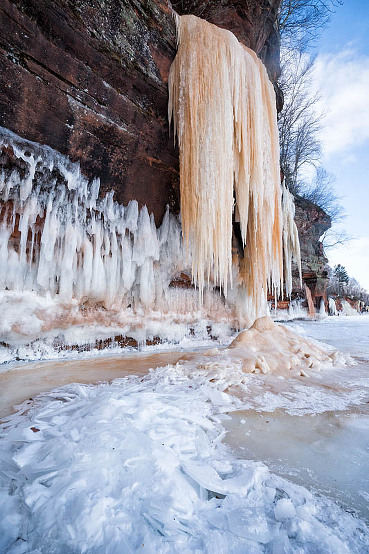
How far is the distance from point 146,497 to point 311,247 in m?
10.9

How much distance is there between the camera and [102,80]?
2930 millimetres

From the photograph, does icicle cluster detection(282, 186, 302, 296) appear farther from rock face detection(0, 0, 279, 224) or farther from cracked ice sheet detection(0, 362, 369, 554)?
cracked ice sheet detection(0, 362, 369, 554)

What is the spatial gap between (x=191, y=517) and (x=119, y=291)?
3.66 metres

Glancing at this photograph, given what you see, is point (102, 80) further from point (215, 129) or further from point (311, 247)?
point (311, 247)

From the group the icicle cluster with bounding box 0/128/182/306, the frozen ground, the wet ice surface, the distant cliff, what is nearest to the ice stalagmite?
the distant cliff

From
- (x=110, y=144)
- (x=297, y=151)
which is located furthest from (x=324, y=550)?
(x=297, y=151)

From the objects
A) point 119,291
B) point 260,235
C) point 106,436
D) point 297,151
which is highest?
point 297,151

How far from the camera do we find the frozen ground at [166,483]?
2.03ft

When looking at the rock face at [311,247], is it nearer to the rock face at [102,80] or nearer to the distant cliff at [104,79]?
the distant cliff at [104,79]

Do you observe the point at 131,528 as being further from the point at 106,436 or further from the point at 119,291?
the point at 119,291

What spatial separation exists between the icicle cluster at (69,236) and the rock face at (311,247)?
7.12 metres

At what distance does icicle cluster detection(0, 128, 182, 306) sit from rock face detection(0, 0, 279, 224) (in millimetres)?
244

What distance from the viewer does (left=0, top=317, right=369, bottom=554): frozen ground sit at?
62 cm

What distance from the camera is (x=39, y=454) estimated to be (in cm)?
94
